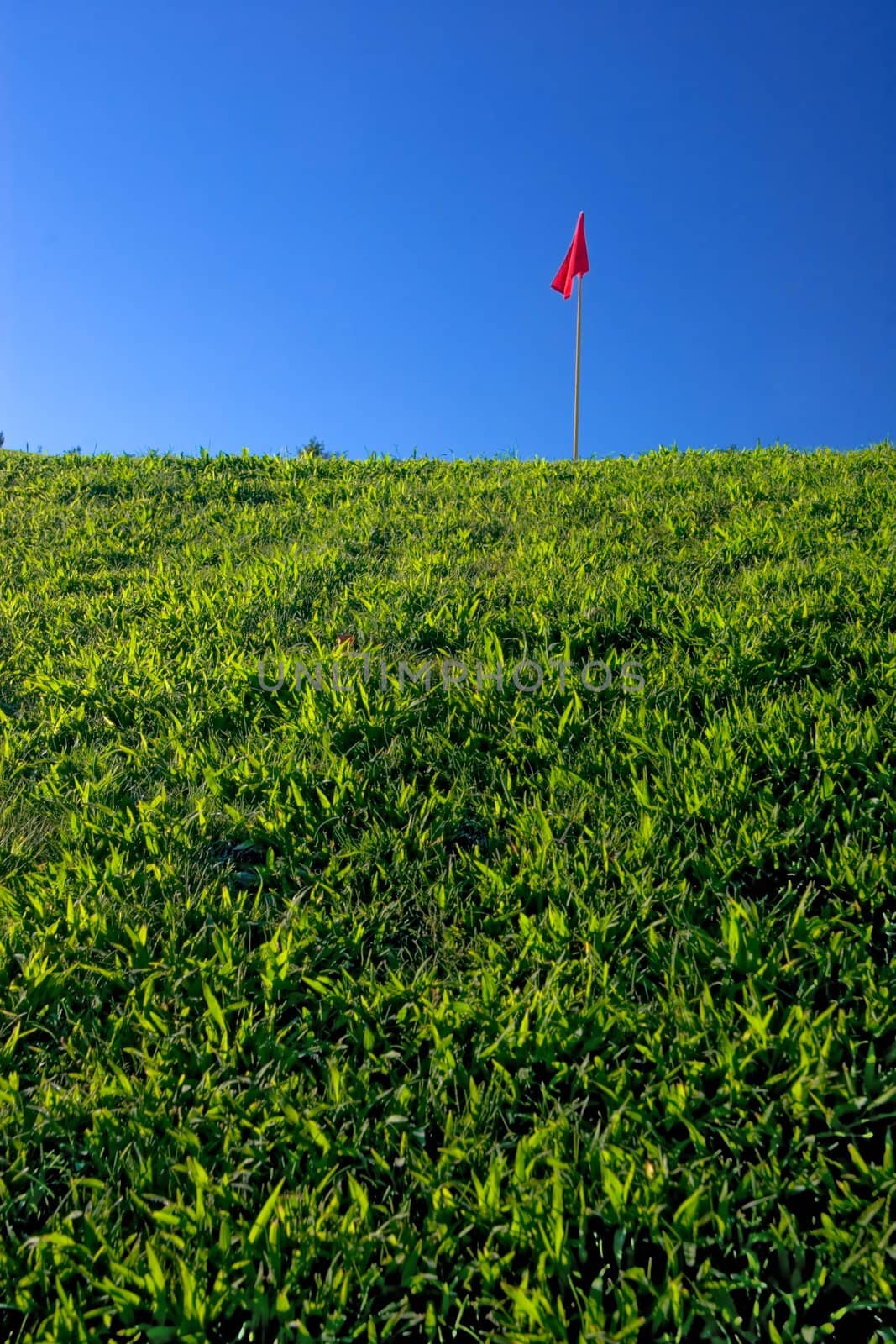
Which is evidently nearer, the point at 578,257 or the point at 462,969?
the point at 462,969

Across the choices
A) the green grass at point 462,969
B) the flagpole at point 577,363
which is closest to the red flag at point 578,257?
the flagpole at point 577,363

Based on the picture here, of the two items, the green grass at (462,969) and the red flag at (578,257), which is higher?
the red flag at (578,257)

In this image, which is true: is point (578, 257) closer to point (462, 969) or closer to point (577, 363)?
point (577, 363)

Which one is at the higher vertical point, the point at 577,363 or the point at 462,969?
the point at 577,363

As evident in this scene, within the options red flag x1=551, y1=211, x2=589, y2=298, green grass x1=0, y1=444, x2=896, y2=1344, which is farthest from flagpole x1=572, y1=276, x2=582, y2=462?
green grass x1=0, y1=444, x2=896, y2=1344

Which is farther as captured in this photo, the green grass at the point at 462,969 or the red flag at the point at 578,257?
the red flag at the point at 578,257

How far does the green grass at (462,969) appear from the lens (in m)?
1.98

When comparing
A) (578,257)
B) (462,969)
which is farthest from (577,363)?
(462,969)

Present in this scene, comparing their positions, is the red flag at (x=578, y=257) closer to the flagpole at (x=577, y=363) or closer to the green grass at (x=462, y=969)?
the flagpole at (x=577, y=363)

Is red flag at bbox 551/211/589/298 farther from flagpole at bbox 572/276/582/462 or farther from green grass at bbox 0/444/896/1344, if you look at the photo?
green grass at bbox 0/444/896/1344

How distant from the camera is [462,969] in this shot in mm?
2730

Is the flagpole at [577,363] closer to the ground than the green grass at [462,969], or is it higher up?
higher up

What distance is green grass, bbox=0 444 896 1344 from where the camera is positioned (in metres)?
1.98

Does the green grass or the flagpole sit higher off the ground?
the flagpole
